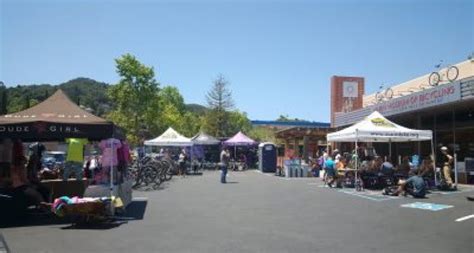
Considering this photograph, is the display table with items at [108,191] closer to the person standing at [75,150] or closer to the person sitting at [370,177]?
the person standing at [75,150]

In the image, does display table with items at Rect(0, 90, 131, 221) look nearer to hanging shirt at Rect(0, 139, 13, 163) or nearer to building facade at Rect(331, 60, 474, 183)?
hanging shirt at Rect(0, 139, 13, 163)

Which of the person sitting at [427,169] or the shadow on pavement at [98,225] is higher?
the person sitting at [427,169]

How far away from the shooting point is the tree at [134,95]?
45469 millimetres

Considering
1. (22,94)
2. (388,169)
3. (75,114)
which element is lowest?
(388,169)

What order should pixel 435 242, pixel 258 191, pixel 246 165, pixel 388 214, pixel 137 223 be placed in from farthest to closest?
pixel 246 165
pixel 258 191
pixel 388 214
pixel 137 223
pixel 435 242

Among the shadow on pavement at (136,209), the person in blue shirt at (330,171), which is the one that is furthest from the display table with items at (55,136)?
the person in blue shirt at (330,171)

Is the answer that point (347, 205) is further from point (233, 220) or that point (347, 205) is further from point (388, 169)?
point (388, 169)

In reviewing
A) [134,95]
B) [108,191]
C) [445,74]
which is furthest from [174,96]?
[108,191]

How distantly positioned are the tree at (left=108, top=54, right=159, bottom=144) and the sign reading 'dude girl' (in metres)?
24.5

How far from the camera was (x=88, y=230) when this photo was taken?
401 inches

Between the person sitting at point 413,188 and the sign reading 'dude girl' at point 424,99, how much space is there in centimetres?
572

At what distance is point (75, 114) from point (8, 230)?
131 inches

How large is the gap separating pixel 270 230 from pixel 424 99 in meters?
15.6

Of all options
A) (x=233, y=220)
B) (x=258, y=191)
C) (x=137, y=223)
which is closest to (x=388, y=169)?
(x=258, y=191)
